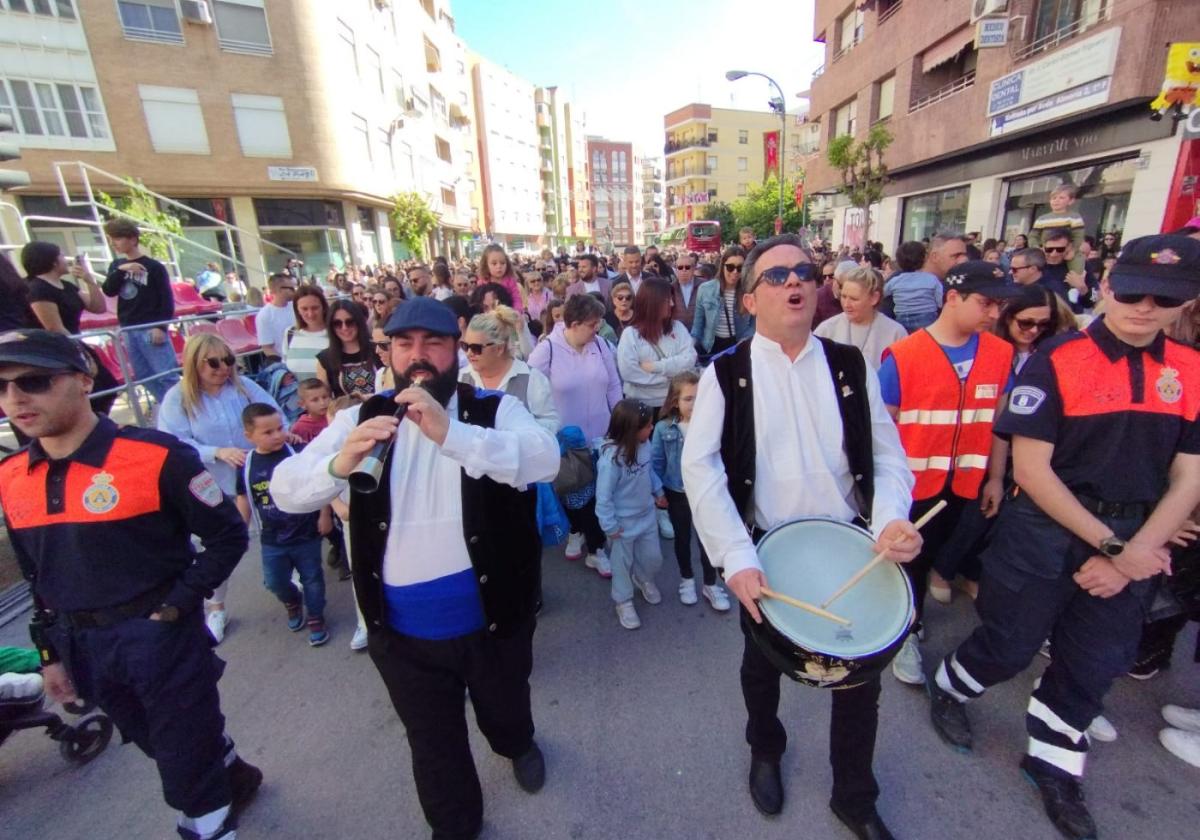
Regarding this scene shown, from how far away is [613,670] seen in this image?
123 inches

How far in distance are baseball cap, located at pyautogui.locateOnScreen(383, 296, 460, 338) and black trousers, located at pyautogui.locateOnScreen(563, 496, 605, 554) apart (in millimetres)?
2469

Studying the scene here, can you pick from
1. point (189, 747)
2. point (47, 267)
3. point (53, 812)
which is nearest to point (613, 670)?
point (189, 747)

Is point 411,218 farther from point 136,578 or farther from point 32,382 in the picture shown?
point 136,578

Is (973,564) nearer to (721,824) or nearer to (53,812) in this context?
(721,824)

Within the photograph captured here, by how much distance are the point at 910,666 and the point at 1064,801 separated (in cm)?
80

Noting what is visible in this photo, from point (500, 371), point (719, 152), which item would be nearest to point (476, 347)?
point (500, 371)

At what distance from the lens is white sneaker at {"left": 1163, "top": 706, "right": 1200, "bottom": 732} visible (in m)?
2.48

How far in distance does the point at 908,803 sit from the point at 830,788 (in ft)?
0.98

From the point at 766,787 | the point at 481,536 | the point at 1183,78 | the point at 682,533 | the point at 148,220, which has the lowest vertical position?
the point at 766,787

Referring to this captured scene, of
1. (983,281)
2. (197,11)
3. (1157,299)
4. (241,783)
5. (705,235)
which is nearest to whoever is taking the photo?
(1157,299)

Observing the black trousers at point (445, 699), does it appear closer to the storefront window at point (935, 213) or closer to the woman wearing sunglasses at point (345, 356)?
the woman wearing sunglasses at point (345, 356)

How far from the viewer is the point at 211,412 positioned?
355 centimetres

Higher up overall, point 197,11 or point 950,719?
point 197,11

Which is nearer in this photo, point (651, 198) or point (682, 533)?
point (682, 533)
